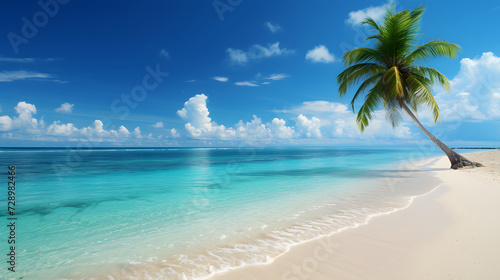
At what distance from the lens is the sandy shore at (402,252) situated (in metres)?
2.78

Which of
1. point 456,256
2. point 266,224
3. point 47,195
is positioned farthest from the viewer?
point 47,195

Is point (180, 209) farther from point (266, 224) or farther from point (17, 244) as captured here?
point (17, 244)

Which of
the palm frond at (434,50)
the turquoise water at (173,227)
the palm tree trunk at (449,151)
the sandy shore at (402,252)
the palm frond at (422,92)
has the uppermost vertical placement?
the palm frond at (434,50)

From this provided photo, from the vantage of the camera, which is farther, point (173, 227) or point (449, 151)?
point (449, 151)

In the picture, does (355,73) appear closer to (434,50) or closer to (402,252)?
(434,50)

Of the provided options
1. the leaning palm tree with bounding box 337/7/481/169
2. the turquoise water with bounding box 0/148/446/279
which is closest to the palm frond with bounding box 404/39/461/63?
the leaning palm tree with bounding box 337/7/481/169

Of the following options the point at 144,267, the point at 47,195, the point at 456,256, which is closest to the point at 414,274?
the point at 456,256

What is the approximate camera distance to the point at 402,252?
3.28 m

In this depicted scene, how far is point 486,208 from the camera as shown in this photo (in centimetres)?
524

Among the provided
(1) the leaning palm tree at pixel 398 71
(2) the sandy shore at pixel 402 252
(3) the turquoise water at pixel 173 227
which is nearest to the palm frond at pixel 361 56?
(1) the leaning palm tree at pixel 398 71

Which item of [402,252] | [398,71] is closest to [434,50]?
[398,71]

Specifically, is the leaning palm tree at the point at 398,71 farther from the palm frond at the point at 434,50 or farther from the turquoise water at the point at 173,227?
the turquoise water at the point at 173,227

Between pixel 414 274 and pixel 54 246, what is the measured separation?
5.72 metres

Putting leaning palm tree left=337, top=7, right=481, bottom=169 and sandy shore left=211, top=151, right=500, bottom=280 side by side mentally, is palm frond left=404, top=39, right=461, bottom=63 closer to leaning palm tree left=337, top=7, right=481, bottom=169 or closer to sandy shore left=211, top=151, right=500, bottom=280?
leaning palm tree left=337, top=7, right=481, bottom=169
